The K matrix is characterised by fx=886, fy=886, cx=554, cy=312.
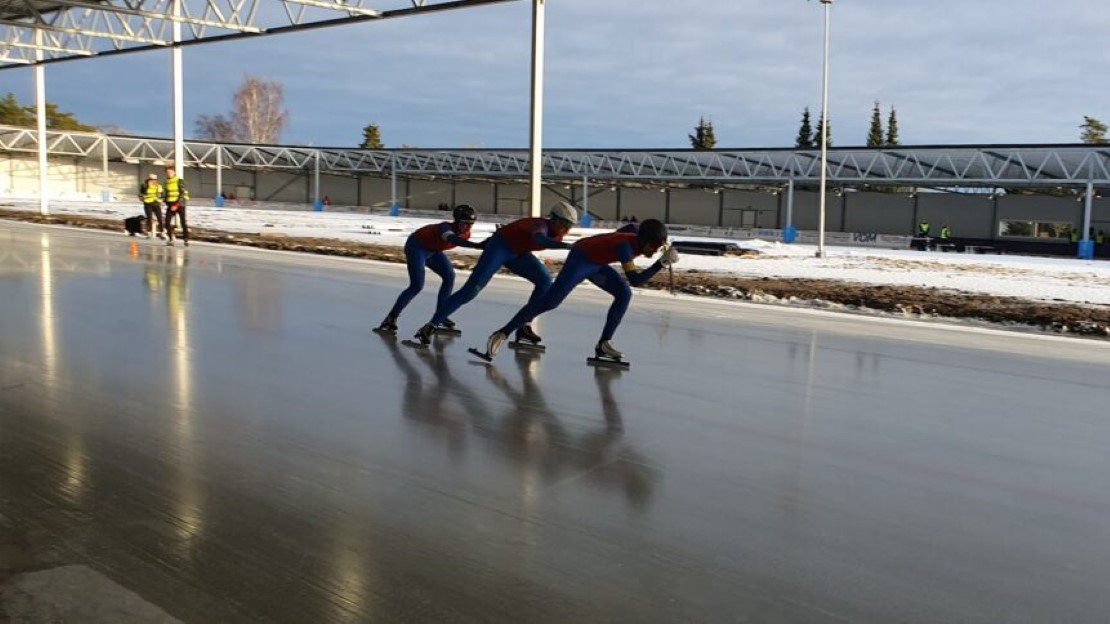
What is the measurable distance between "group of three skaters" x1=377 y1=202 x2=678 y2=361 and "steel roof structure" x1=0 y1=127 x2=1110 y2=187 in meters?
38.3

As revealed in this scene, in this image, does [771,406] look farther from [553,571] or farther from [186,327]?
[186,327]

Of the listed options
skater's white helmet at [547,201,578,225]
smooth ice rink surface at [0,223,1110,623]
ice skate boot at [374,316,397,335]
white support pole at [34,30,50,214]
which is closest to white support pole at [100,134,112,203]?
white support pole at [34,30,50,214]

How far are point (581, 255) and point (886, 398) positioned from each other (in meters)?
2.93

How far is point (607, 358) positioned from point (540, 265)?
4.45 feet

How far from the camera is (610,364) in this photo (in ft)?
26.7

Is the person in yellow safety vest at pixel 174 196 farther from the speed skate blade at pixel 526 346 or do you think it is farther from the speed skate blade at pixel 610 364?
the speed skate blade at pixel 610 364

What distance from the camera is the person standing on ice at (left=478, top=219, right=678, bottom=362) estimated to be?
7.68 m

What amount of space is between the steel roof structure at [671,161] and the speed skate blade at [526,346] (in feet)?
126

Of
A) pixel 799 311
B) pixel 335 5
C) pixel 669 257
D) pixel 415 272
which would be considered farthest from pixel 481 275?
pixel 335 5

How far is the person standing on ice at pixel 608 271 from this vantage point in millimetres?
Answer: 7680

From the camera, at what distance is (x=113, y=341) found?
27.8 ft

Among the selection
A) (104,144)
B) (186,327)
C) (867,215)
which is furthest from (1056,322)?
(104,144)

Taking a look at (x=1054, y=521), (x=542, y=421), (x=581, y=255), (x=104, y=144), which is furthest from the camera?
(x=104, y=144)

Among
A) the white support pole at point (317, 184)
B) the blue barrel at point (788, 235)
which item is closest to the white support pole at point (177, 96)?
the blue barrel at point (788, 235)
